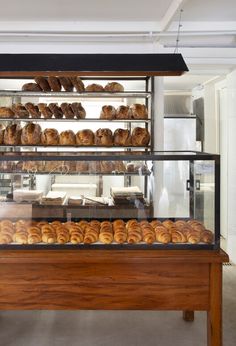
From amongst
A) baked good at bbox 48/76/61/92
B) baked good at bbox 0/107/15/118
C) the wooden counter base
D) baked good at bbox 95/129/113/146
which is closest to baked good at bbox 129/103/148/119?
baked good at bbox 95/129/113/146

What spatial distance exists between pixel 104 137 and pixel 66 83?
63cm

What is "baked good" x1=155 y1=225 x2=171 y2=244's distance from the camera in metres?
2.24

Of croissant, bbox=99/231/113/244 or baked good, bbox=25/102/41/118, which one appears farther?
baked good, bbox=25/102/41/118

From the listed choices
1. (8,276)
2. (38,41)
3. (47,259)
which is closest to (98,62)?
(47,259)

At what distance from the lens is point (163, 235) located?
2254 mm

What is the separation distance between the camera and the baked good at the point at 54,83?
407cm

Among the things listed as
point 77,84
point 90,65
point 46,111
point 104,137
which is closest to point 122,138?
point 104,137

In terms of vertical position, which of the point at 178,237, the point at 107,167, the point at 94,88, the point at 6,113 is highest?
the point at 94,88

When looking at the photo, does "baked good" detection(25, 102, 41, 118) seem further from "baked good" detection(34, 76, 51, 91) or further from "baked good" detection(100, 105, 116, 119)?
"baked good" detection(100, 105, 116, 119)

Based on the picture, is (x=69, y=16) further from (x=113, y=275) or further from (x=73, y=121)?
(x=113, y=275)

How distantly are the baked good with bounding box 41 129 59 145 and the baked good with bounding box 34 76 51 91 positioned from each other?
416mm

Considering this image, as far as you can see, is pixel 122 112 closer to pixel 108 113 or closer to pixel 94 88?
pixel 108 113

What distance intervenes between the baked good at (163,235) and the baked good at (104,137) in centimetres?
193

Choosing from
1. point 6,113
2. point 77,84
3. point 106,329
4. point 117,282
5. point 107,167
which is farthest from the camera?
point 6,113
